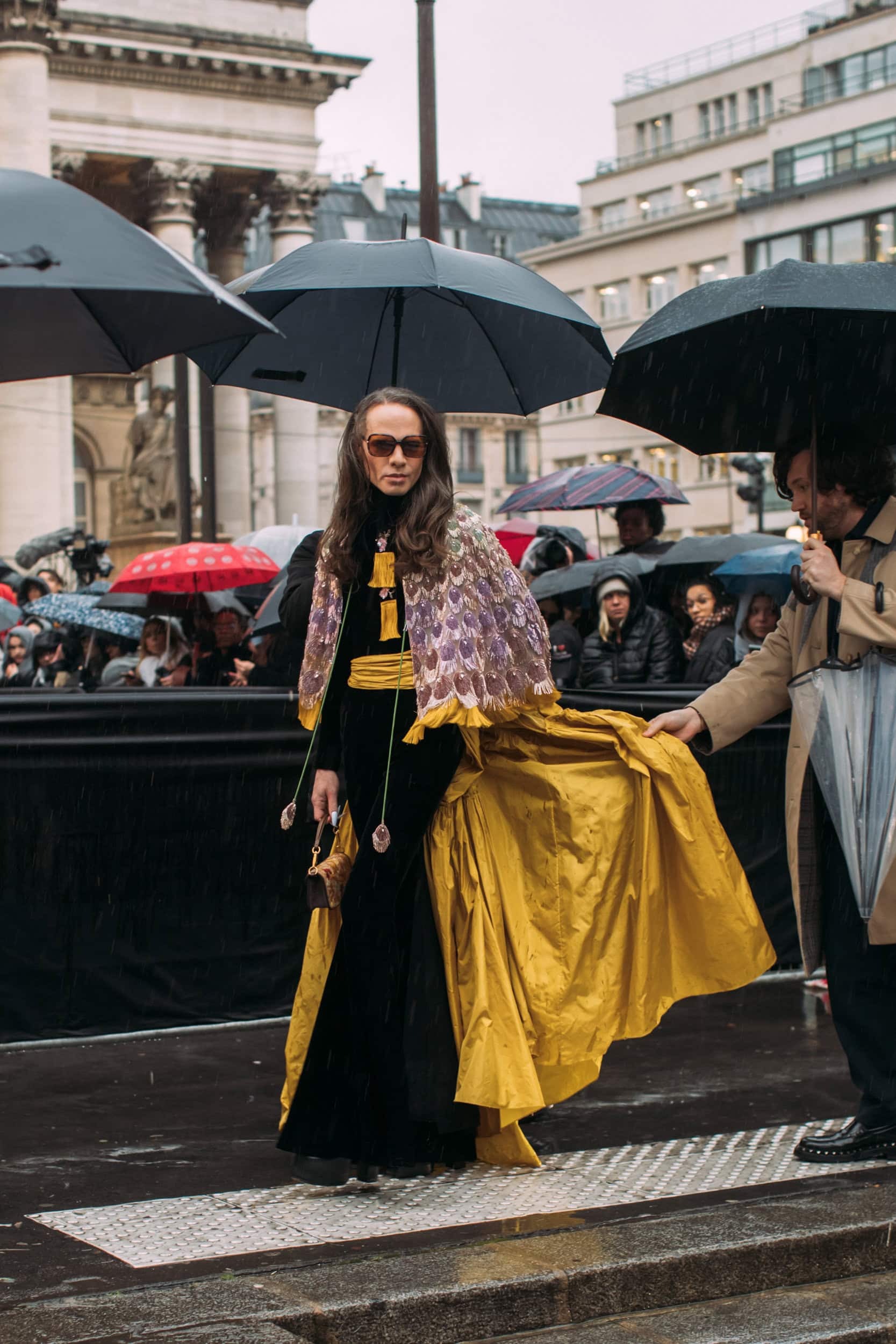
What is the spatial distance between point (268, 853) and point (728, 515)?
65.0 metres

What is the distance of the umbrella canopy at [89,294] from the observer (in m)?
5.28

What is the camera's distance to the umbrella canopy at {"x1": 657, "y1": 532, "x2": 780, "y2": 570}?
11.9m

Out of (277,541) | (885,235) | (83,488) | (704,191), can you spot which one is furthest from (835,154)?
(277,541)

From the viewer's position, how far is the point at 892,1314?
4340mm

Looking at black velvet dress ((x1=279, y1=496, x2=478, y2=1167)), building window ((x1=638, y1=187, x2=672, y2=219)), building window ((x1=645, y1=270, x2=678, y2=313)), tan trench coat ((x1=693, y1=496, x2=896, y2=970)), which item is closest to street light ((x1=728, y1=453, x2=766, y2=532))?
tan trench coat ((x1=693, y1=496, x2=896, y2=970))

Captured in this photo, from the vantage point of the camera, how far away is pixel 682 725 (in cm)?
582

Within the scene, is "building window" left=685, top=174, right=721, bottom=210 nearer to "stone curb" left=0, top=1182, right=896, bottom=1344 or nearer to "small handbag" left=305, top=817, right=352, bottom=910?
"small handbag" left=305, top=817, right=352, bottom=910

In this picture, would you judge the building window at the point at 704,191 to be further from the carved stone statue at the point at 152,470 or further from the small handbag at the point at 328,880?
the small handbag at the point at 328,880

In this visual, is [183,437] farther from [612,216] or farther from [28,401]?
[612,216]

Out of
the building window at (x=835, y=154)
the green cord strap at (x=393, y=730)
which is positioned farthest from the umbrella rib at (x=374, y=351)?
the building window at (x=835, y=154)

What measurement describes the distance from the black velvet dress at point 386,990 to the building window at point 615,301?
73.0 meters

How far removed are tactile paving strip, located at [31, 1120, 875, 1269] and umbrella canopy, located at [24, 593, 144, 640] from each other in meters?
8.60

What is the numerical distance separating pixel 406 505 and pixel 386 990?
1393 millimetres

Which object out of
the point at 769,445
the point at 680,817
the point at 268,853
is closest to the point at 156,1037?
the point at 268,853
